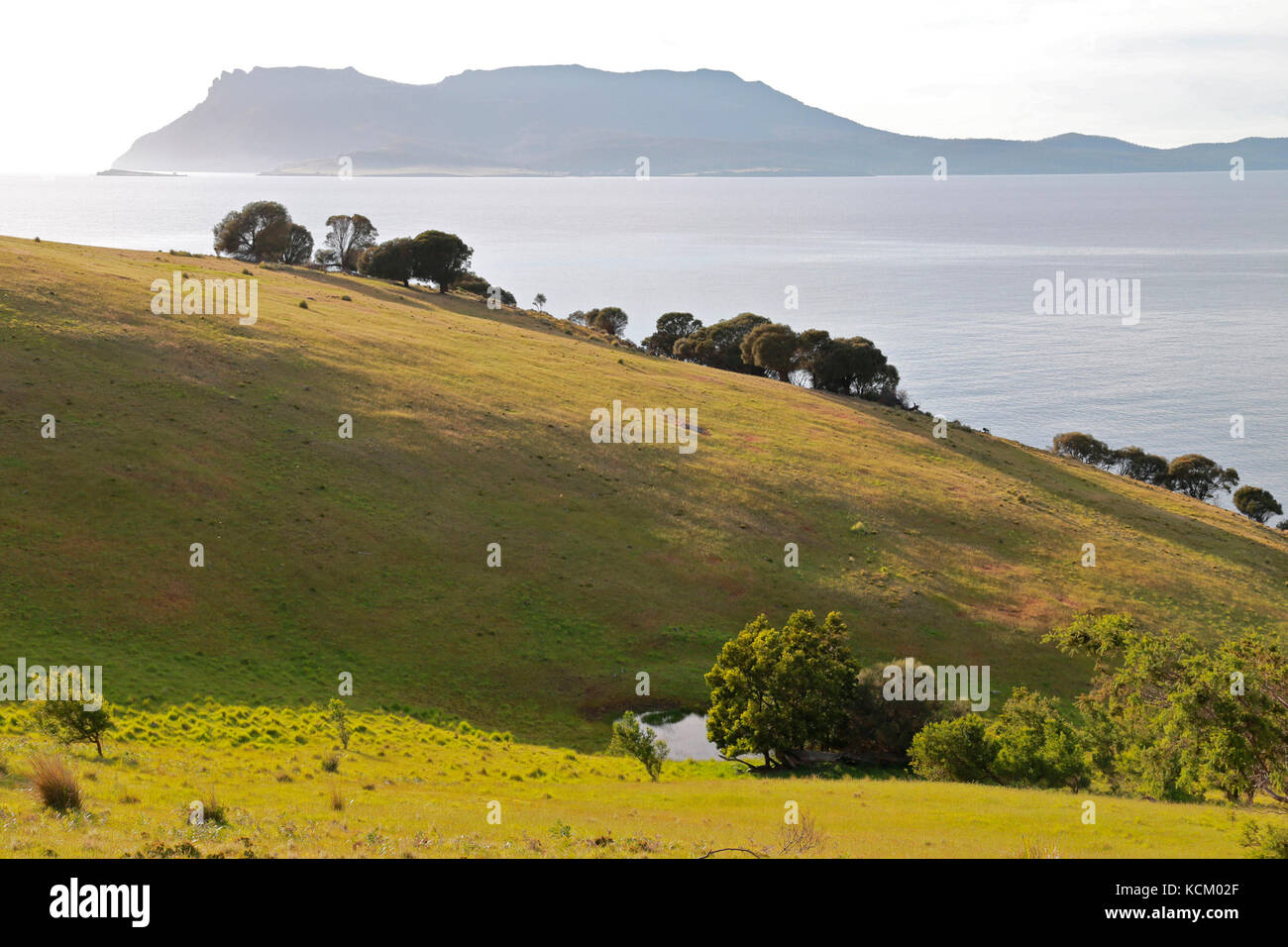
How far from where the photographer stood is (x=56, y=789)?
17.7 metres

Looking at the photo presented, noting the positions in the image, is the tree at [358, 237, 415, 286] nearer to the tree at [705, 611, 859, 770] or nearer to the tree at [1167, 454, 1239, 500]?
the tree at [705, 611, 859, 770]

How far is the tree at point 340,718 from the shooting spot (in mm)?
30906

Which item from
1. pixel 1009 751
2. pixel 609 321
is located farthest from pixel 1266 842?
pixel 609 321

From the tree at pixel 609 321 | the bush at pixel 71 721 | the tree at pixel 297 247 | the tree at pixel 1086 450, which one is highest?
the tree at pixel 297 247

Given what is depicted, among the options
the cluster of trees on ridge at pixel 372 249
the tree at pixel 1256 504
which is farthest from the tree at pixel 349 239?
the tree at pixel 1256 504

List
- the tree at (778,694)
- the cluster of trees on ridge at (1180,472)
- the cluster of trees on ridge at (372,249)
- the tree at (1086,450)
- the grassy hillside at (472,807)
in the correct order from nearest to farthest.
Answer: the grassy hillside at (472,807) < the tree at (778,694) < the cluster of trees on ridge at (1180,472) < the tree at (1086,450) < the cluster of trees on ridge at (372,249)

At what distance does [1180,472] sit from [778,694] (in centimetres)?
9272

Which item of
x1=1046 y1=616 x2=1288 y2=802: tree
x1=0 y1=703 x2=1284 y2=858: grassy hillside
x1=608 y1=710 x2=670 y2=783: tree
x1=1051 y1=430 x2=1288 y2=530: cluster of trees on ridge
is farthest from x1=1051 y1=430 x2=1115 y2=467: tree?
x1=608 y1=710 x2=670 y2=783: tree

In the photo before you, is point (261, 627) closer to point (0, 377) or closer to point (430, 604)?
point (430, 604)

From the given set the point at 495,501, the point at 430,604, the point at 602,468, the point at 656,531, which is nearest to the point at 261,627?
the point at 430,604

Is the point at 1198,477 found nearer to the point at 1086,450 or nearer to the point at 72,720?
the point at 1086,450

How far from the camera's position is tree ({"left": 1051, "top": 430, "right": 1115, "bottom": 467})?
A: 112 metres

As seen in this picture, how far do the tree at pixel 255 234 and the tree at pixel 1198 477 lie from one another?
4476 inches

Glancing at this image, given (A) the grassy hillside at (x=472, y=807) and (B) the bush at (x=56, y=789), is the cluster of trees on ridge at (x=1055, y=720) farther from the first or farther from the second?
(B) the bush at (x=56, y=789)
